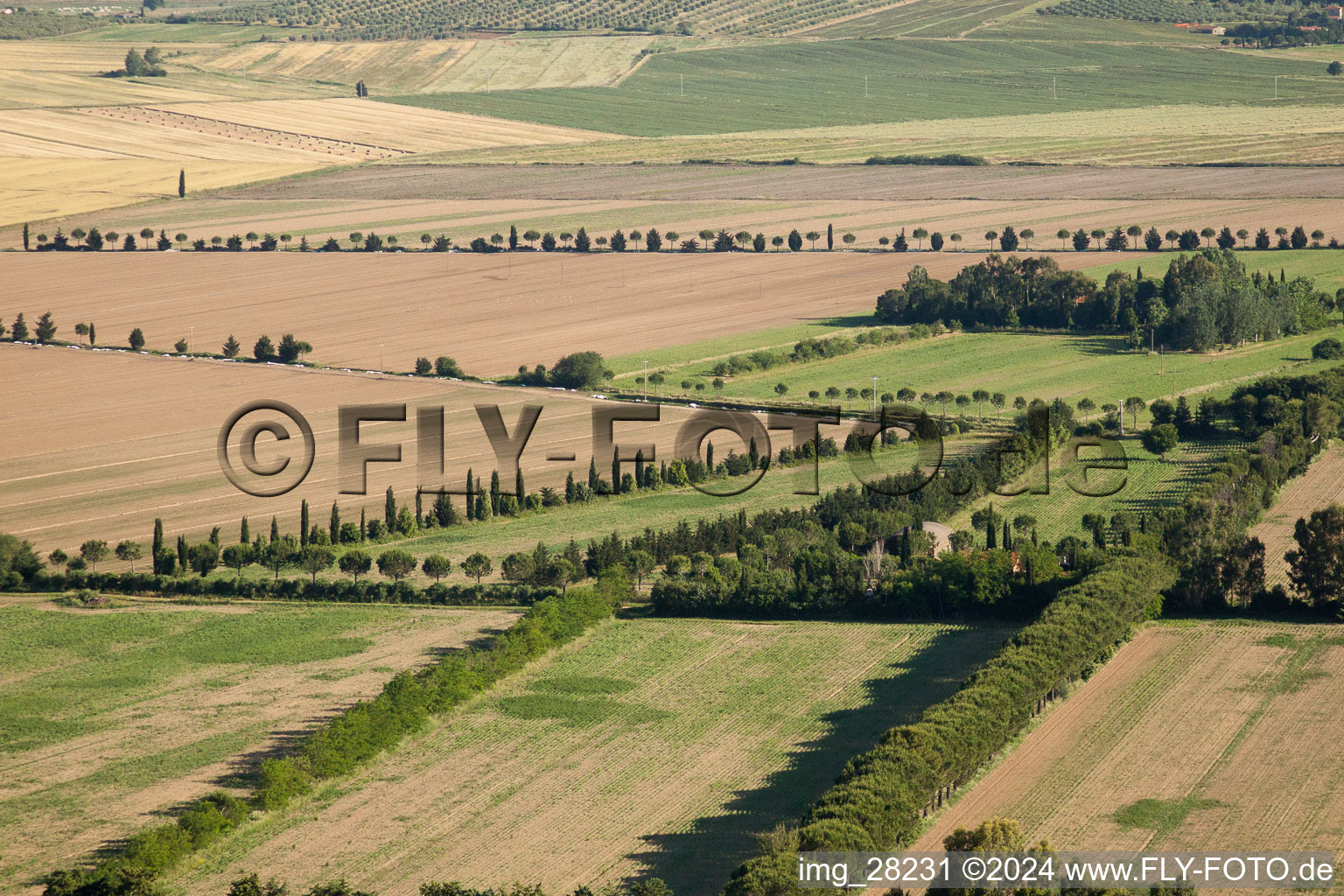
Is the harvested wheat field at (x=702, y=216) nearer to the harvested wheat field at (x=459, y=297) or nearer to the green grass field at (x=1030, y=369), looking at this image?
the harvested wheat field at (x=459, y=297)

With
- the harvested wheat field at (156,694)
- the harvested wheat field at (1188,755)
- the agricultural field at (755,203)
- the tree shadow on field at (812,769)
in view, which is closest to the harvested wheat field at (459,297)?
the agricultural field at (755,203)

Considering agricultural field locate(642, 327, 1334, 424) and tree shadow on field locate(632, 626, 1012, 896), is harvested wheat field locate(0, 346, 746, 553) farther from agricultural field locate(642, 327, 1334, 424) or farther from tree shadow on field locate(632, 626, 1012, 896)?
tree shadow on field locate(632, 626, 1012, 896)

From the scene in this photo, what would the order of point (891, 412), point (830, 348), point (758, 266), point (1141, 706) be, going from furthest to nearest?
point (758, 266) < point (830, 348) < point (891, 412) < point (1141, 706)

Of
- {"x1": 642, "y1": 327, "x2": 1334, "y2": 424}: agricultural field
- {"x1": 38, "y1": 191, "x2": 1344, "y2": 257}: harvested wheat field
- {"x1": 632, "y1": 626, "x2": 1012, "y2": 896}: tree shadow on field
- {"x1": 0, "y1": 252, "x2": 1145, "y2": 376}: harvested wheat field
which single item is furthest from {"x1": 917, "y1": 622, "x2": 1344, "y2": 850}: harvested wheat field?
{"x1": 38, "y1": 191, "x2": 1344, "y2": 257}: harvested wheat field

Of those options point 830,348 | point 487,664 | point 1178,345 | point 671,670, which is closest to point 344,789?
point 487,664

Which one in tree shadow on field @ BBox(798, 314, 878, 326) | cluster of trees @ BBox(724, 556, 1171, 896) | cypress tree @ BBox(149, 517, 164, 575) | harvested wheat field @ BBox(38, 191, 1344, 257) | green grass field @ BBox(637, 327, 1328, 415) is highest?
harvested wheat field @ BBox(38, 191, 1344, 257)

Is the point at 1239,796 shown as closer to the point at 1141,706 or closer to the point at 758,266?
the point at 1141,706

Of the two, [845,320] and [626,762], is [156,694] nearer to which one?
[626,762]
